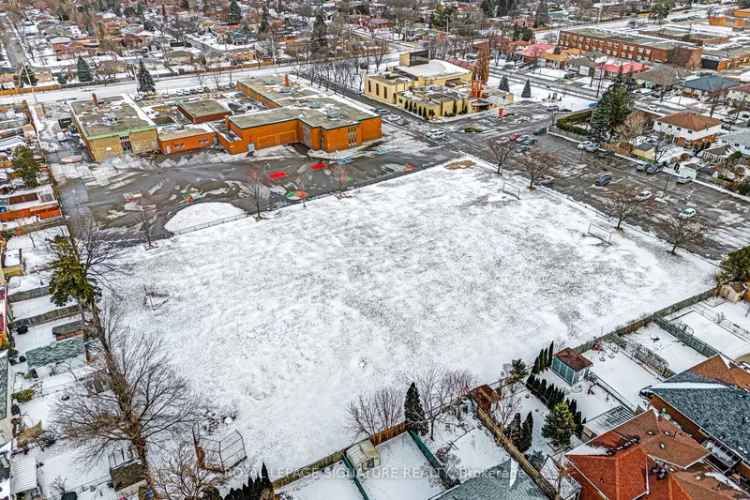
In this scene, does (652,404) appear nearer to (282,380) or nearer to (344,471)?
(344,471)

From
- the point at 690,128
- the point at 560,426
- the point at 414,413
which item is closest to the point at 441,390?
the point at 414,413

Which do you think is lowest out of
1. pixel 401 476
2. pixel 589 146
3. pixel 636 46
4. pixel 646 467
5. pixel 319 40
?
pixel 401 476

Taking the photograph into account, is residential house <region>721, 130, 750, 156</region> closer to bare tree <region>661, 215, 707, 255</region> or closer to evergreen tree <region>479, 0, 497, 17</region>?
bare tree <region>661, 215, 707, 255</region>

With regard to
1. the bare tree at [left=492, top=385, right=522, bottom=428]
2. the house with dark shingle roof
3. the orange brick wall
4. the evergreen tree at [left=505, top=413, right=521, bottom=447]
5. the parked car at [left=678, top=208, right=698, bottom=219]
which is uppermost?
the house with dark shingle roof

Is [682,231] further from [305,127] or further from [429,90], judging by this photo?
[429,90]

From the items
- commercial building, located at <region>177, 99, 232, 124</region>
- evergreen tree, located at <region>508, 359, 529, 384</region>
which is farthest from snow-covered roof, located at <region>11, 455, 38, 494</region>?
commercial building, located at <region>177, 99, 232, 124</region>

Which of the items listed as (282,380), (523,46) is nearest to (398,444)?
(282,380)
